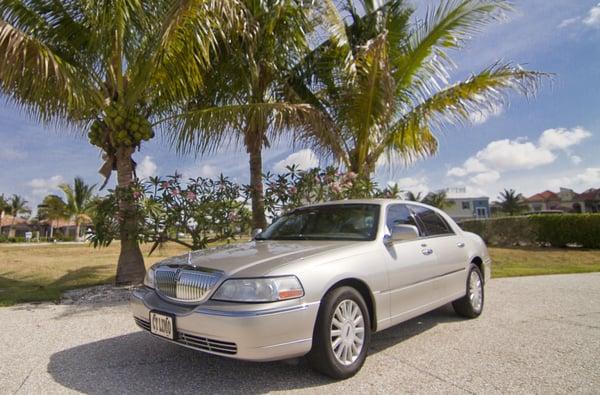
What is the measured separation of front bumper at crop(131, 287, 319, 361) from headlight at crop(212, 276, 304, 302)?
5 cm

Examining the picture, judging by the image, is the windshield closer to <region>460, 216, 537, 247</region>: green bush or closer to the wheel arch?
the wheel arch

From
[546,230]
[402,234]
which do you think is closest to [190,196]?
[402,234]

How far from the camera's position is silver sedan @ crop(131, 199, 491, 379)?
2889 mm

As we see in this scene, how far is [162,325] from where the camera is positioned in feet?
10.5

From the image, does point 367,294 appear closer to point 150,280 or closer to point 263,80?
point 150,280

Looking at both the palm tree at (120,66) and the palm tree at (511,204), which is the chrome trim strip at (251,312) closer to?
the palm tree at (120,66)

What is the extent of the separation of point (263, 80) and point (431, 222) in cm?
618

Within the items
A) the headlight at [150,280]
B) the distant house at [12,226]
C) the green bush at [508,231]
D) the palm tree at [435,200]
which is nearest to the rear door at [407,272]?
the headlight at [150,280]

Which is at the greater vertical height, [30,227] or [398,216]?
[30,227]

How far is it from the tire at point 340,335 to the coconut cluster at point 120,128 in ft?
19.9

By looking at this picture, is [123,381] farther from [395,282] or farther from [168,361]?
[395,282]

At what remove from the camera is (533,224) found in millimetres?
22266

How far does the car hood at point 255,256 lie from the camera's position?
312 cm

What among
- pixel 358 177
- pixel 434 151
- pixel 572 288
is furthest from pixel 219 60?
pixel 572 288
